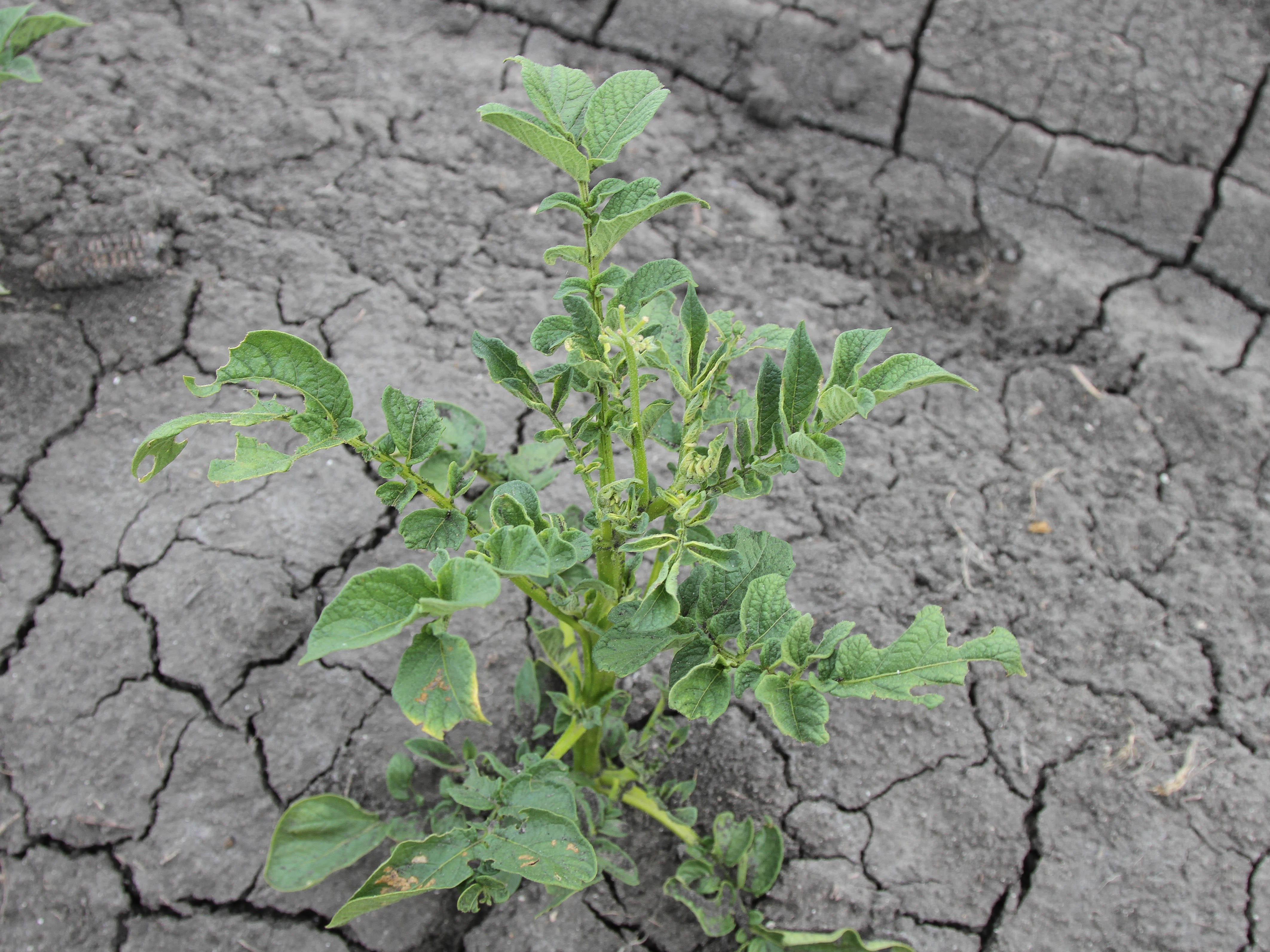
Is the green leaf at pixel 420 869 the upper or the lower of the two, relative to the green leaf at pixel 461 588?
lower

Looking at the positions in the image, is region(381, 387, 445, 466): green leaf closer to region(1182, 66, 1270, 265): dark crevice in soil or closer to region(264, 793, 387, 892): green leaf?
region(264, 793, 387, 892): green leaf

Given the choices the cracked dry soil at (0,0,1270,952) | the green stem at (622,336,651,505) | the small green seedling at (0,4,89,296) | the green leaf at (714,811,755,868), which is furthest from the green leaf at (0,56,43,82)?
the green leaf at (714,811,755,868)

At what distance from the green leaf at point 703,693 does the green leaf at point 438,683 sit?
33cm

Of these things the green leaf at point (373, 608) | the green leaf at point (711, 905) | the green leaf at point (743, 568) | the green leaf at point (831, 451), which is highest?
the green leaf at point (831, 451)

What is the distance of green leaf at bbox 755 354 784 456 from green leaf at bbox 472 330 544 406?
37 centimetres

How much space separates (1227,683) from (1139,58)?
8.06 feet

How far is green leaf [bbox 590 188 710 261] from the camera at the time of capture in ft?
4.13

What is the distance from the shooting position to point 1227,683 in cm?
246

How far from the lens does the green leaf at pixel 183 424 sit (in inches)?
47.5

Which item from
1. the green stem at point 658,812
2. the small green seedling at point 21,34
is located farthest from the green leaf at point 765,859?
the small green seedling at point 21,34

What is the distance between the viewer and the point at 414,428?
4.67 ft

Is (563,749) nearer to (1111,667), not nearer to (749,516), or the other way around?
(749,516)

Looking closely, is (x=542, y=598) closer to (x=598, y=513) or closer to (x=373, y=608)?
(x=598, y=513)

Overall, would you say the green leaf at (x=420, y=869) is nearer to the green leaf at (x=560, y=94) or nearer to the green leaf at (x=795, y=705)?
the green leaf at (x=795, y=705)
